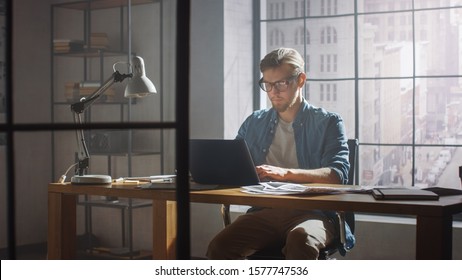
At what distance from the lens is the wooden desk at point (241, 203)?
9.24 feet

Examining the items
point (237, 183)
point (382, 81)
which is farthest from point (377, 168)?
point (237, 183)

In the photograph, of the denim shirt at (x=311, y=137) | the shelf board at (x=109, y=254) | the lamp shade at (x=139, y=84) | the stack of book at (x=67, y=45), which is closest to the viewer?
the denim shirt at (x=311, y=137)

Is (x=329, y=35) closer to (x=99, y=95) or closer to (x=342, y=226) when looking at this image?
(x=99, y=95)

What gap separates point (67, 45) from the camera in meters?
6.05

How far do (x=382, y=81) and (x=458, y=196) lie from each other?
2.06 meters

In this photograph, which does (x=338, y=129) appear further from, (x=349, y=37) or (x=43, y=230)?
(x=43, y=230)

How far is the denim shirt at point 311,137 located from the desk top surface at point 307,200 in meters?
0.50

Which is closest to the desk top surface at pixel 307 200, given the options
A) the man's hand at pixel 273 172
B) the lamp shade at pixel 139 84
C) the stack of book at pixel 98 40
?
the man's hand at pixel 273 172

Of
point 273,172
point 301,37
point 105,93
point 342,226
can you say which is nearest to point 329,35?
point 301,37

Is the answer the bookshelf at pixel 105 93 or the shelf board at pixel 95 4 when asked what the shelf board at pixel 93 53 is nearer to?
the bookshelf at pixel 105 93

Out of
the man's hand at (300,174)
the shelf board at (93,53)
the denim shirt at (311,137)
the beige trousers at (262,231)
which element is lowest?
the beige trousers at (262,231)

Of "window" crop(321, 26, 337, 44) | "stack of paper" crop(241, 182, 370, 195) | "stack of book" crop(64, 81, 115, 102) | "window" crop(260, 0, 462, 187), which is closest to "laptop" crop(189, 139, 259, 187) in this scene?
"stack of paper" crop(241, 182, 370, 195)
